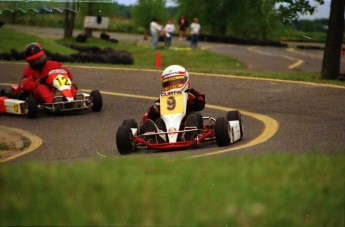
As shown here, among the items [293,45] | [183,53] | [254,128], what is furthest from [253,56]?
[254,128]

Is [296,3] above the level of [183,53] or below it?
above

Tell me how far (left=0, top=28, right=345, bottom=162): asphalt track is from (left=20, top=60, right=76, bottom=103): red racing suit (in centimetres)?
35

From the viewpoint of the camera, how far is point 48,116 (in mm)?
13680

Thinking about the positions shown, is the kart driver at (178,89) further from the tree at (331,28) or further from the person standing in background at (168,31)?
the person standing in background at (168,31)

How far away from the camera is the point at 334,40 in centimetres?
1967

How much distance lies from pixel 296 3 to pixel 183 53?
1196cm

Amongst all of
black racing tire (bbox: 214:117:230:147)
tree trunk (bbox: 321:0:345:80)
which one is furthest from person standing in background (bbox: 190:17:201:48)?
black racing tire (bbox: 214:117:230:147)

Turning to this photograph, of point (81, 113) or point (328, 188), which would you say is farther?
point (81, 113)

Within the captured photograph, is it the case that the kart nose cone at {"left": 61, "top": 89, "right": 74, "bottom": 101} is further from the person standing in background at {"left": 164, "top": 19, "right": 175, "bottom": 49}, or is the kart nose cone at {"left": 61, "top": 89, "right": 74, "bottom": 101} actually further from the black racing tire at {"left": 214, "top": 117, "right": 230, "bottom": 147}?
the person standing in background at {"left": 164, "top": 19, "right": 175, "bottom": 49}

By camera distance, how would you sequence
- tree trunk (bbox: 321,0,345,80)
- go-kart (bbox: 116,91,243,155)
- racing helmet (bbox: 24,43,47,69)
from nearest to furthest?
1. go-kart (bbox: 116,91,243,155)
2. racing helmet (bbox: 24,43,47,69)
3. tree trunk (bbox: 321,0,345,80)

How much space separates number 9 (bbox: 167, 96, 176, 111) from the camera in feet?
32.8

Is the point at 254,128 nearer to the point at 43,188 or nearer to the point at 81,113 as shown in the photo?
the point at 81,113

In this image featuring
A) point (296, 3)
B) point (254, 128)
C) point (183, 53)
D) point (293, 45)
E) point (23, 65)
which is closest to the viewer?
point (254, 128)

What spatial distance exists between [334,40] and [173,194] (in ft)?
50.7
